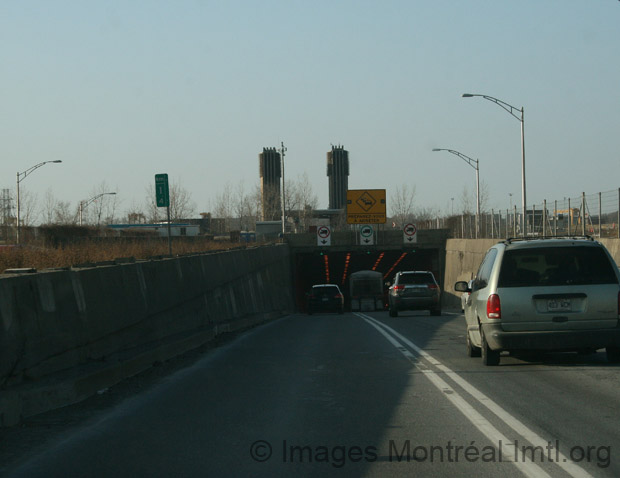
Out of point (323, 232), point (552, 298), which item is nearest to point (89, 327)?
point (552, 298)

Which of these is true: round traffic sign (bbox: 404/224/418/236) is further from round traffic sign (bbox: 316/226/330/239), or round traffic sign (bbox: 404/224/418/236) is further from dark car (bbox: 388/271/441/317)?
dark car (bbox: 388/271/441/317)

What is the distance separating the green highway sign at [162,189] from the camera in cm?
2131

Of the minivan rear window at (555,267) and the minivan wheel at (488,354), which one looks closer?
the minivan rear window at (555,267)

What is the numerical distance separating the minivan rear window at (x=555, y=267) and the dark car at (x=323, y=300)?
3229cm

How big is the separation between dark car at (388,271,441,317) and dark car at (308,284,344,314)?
11382mm

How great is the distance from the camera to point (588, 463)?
6410mm

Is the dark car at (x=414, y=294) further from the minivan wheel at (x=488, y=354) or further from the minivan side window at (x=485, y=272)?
the minivan wheel at (x=488, y=354)

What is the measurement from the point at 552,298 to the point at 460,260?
42267mm

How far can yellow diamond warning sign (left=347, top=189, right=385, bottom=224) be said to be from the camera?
63625mm

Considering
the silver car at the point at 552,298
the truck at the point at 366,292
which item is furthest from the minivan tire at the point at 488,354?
the truck at the point at 366,292

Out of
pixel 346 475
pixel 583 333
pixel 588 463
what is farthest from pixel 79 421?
pixel 583 333

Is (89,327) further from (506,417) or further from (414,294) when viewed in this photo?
(414,294)

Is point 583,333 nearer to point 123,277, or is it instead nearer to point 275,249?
point 123,277

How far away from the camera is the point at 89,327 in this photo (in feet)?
35.2
